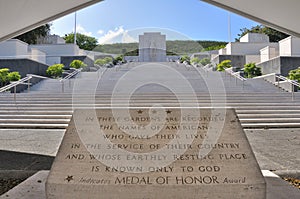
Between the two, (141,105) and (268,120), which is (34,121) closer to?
(141,105)

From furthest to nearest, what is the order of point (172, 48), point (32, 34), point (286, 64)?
1. point (172, 48)
2. point (32, 34)
3. point (286, 64)

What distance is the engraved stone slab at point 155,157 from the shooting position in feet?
9.26

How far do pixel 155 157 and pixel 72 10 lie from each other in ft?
13.2

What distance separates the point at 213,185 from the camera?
281 centimetres

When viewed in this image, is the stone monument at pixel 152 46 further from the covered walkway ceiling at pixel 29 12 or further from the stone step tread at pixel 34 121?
the covered walkway ceiling at pixel 29 12

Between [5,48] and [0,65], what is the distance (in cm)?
297

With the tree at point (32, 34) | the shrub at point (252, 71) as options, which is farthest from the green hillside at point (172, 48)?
the shrub at point (252, 71)

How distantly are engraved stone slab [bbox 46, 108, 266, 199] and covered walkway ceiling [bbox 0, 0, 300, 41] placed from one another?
7.68ft

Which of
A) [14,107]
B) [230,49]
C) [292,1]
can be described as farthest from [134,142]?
[230,49]

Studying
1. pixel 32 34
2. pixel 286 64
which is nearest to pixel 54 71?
pixel 32 34

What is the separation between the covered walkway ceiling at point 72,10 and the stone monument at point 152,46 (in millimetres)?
30904

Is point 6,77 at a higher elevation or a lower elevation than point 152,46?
lower

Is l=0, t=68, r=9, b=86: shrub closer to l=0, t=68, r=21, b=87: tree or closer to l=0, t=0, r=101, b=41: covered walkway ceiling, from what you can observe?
l=0, t=68, r=21, b=87: tree

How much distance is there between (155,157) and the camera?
3262 millimetres
